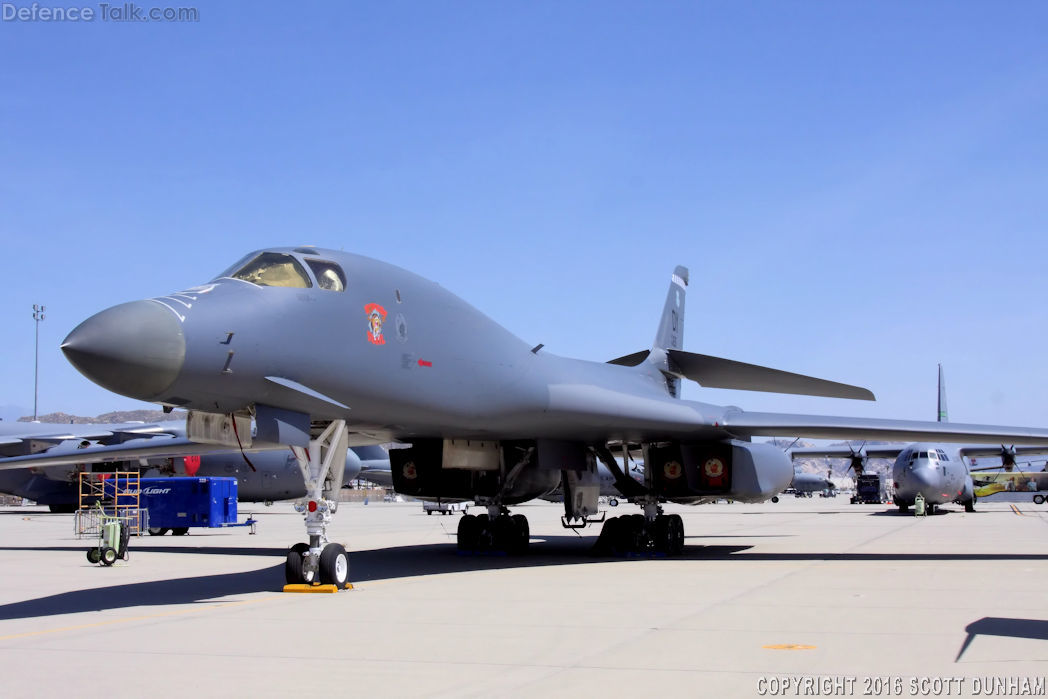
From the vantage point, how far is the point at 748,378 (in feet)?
56.5

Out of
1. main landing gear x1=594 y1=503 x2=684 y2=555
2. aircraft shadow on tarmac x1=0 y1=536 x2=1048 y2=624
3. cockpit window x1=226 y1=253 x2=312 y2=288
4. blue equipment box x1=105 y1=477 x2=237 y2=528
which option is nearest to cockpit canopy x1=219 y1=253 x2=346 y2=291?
cockpit window x1=226 y1=253 x2=312 y2=288

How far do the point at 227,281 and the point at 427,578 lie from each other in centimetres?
470

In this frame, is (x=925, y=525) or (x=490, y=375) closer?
(x=490, y=375)

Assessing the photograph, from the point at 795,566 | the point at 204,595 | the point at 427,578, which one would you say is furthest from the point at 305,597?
the point at 795,566

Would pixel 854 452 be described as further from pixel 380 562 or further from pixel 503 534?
pixel 380 562

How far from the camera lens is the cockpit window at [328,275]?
1044cm

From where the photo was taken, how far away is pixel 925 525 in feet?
87.1

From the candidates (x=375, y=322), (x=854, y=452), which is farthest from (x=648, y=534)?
(x=854, y=452)

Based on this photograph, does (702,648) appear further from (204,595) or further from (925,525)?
(925,525)

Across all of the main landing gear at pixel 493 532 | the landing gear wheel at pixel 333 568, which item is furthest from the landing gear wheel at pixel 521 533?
the landing gear wheel at pixel 333 568

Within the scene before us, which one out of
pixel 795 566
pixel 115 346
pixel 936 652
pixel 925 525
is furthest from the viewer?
pixel 925 525

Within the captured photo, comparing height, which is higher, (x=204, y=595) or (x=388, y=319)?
(x=388, y=319)

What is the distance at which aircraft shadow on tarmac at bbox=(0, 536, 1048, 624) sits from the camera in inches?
386

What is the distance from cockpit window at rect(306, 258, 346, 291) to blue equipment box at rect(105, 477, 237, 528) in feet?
45.2
